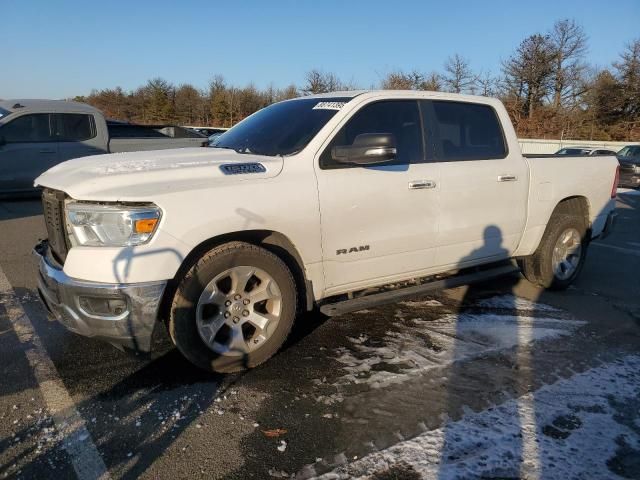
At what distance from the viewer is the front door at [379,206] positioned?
3.57m

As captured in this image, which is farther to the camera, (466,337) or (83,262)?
(466,337)

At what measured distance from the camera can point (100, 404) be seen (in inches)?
117

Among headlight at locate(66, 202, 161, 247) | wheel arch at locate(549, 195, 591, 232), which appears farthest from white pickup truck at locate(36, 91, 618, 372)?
wheel arch at locate(549, 195, 591, 232)

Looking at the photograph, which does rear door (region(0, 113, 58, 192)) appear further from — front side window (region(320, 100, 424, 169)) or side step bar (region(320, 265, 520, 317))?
side step bar (region(320, 265, 520, 317))

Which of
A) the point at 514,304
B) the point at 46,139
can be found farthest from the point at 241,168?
the point at 46,139

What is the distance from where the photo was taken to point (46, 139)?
33.3ft

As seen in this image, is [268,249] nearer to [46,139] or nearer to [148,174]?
[148,174]

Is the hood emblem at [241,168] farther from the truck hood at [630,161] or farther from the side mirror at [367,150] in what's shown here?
the truck hood at [630,161]

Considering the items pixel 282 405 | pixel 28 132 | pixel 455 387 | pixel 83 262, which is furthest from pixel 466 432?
pixel 28 132

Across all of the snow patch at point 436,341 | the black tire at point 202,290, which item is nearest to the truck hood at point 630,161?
the snow patch at point 436,341

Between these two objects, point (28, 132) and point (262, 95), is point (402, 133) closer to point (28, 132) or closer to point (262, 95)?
point (28, 132)

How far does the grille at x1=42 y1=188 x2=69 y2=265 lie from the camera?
319 cm

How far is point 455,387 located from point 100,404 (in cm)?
218

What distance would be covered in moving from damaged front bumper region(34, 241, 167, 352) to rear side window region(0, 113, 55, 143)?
826cm
